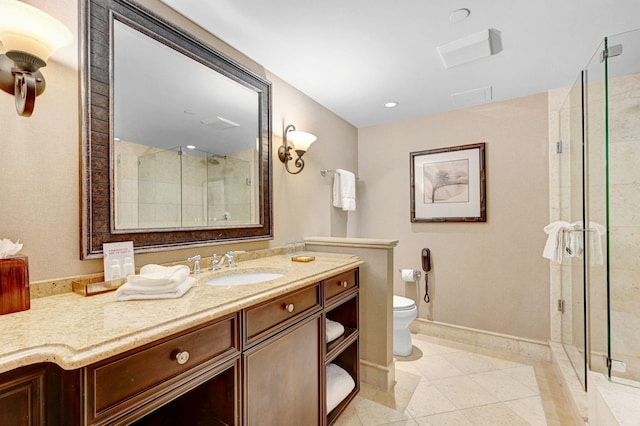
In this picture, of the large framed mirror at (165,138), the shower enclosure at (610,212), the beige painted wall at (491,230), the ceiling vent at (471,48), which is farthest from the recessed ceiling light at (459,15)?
the beige painted wall at (491,230)

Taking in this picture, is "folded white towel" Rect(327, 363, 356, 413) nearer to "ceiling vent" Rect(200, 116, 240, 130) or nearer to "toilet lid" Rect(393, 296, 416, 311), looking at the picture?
"toilet lid" Rect(393, 296, 416, 311)

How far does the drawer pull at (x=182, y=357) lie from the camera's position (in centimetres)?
87

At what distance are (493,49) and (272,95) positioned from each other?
1485mm

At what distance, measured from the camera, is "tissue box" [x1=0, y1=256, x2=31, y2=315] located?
34.6 inches

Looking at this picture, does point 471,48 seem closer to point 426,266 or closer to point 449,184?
point 449,184

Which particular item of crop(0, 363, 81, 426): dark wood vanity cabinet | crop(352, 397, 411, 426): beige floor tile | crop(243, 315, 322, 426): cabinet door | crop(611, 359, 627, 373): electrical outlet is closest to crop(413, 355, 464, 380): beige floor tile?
crop(352, 397, 411, 426): beige floor tile

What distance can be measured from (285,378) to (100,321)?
765mm

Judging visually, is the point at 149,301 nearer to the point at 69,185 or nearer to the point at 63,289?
the point at 63,289

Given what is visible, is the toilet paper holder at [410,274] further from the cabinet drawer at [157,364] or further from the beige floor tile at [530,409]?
the cabinet drawer at [157,364]

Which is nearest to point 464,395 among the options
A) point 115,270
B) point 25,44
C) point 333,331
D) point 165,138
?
point 333,331

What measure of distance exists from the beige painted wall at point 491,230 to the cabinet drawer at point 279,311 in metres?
1.84

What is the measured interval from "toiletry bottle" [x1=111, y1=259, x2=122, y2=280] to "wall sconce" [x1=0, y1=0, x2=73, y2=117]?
599 mm

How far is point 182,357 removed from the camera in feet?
2.88

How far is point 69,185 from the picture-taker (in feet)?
3.75
